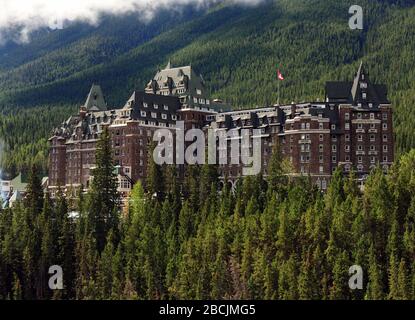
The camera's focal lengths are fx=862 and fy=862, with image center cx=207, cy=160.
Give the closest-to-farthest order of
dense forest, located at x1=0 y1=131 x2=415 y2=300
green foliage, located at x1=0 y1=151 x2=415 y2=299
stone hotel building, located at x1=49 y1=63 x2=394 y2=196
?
green foliage, located at x1=0 y1=151 x2=415 y2=299 → dense forest, located at x1=0 y1=131 x2=415 y2=300 → stone hotel building, located at x1=49 y1=63 x2=394 y2=196

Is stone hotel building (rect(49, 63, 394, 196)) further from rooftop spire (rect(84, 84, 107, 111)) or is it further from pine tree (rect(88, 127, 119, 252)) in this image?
pine tree (rect(88, 127, 119, 252))

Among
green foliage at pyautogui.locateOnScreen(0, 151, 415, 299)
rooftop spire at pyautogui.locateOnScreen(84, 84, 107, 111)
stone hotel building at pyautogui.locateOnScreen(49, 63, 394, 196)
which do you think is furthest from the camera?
rooftop spire at pyautogui.locateOnScreen(84, 84, 107, 111)

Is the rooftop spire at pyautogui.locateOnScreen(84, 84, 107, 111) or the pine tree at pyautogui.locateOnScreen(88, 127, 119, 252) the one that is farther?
the rooftop spire at pyautogui.locateOnScreen(84, 84, 107, 111)

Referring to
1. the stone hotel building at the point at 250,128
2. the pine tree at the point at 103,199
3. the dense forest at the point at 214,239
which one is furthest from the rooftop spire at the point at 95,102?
the dense forest at the point at 214,239

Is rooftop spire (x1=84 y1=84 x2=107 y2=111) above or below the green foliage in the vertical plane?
above

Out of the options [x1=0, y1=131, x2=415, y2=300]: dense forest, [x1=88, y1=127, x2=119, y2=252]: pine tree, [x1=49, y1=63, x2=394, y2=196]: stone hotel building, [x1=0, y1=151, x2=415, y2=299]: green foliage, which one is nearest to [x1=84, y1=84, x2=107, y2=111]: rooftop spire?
[x1=49, y1=63, x2=394, y2=196]: stone hotel building

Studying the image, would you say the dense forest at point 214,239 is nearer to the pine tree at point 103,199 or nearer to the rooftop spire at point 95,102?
the pine tree at point 103,199

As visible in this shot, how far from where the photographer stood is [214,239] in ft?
315

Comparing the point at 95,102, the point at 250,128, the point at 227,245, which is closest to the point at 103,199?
the point at 227,245

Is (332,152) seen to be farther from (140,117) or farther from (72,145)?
(72,145)

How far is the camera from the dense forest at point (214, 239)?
8706 centimetres

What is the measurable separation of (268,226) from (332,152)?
129 ft

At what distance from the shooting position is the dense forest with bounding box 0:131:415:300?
286 feet
